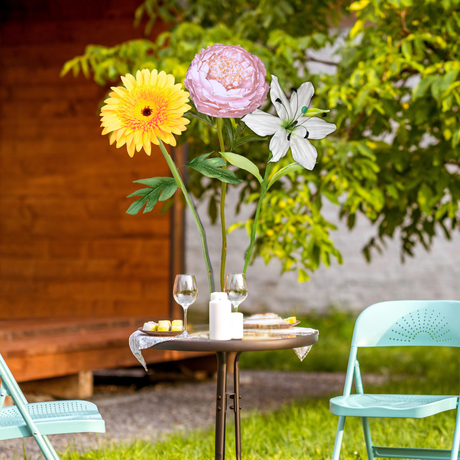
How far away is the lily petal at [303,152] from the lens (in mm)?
1925

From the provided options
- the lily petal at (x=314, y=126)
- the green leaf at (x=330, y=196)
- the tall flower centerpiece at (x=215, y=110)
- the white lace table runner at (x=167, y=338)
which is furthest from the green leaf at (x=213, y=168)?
the green leaf at (x=330, y=196)

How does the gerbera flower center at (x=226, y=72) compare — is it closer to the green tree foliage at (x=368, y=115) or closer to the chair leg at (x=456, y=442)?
the green tree foliage at (x=368, y=115)

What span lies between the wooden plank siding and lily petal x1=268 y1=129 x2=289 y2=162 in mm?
3361

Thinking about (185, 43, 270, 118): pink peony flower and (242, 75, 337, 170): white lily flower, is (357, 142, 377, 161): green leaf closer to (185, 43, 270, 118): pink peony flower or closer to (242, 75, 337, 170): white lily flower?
(242, 75, 337, 170): white lily flower

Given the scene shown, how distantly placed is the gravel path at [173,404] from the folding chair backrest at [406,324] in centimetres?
139

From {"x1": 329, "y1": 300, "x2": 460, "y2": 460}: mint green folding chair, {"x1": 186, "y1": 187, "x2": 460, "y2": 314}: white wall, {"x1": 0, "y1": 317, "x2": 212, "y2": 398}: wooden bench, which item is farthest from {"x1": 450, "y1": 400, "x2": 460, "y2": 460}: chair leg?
{"x1": 186, "y1": 187, "x2": 460, "y2": 314}: white wall

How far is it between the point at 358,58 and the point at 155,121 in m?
1.86

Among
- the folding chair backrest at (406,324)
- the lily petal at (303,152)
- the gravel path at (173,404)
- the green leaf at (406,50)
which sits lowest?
the gravel path at (173,404)

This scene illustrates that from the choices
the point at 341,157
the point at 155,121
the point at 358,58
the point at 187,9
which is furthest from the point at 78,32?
the point at 155,121

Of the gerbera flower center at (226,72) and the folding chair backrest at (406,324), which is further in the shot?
the folding chair backrest at (406,324)

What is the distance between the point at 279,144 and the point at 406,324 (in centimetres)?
88

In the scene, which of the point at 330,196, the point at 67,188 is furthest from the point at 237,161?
the point at 67,188

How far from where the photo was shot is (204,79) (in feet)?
6.08

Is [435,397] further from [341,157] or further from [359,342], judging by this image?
[341,157]
